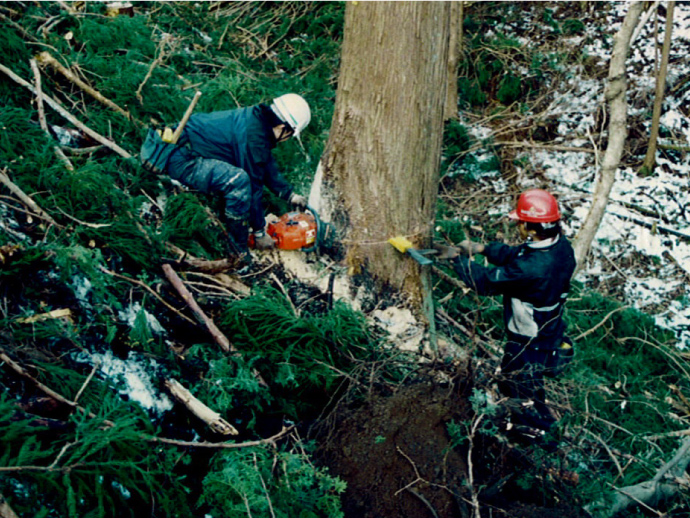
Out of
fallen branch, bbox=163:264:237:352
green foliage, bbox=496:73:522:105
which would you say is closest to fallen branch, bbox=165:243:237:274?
fallen branch, bbox=163:264:237:352

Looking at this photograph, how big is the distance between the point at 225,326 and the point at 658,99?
20.4 feet

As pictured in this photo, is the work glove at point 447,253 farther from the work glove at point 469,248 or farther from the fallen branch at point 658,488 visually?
the fallen branch at point 658,488

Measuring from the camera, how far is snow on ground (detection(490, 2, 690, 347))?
6.21 meters

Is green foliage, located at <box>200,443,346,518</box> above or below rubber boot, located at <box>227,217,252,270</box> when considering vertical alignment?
below

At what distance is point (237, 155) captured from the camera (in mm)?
4188

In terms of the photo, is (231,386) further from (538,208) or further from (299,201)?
(538,208)

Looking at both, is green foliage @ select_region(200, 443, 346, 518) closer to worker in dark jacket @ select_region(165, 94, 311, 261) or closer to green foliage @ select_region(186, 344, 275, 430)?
green foliage @ select_region(186, 344, 275, 430)

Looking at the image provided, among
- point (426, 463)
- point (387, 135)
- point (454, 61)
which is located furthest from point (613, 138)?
point (426, 463)

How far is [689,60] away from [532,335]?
6202mm

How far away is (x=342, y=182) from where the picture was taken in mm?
3758

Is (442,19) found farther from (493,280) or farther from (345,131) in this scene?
(493,280)

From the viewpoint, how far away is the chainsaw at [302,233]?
399cm

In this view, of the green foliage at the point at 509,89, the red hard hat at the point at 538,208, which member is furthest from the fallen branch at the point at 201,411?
the green foliage at the point at 509,89

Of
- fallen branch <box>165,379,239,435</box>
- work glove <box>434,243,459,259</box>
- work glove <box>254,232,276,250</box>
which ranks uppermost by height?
work glove <box>434,243,459,259</box>
